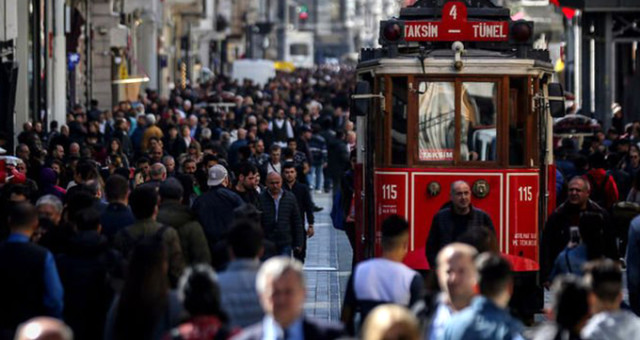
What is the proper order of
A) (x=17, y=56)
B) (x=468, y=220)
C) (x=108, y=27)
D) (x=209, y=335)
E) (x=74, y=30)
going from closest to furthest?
(x=209, y=335), (x=468, y=220), (x=17, y=56), (x=74, y=30), (x=108, y=27)

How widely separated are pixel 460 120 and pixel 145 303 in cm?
731

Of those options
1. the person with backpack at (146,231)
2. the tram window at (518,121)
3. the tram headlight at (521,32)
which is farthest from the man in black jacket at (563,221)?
the person with backpack at (146,231)

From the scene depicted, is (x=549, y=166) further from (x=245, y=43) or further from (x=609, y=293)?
(x=245, y=43)

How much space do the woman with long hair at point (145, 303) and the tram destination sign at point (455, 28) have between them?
292 inches

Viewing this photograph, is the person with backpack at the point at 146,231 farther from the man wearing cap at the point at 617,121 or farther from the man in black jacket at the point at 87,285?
the man wearing cap at the point at 617,121

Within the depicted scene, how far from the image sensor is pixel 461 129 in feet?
53.8

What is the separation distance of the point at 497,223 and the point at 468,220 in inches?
82.2

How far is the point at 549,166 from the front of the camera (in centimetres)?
1684

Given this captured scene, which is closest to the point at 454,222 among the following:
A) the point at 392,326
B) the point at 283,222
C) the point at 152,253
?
the point at 283,222

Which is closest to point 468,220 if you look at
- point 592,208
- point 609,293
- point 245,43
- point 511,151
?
point 592,208

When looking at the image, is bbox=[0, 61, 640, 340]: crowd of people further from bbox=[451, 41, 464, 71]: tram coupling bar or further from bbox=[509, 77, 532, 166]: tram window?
bbox=[451, 41, 464, 71]: tram coupling bar

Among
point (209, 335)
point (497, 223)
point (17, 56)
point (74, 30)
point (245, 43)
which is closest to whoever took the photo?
point (209, 335)

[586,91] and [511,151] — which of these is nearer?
[511,151]

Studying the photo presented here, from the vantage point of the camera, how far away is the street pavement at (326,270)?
58.9 ft
